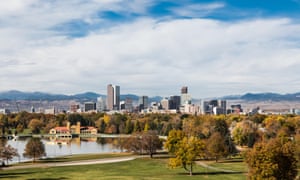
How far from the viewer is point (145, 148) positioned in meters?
80.9

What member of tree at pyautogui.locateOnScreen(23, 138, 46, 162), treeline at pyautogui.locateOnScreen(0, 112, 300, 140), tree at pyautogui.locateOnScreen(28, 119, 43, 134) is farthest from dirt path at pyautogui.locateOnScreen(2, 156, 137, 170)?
tree at pyautogui.locateOnScreen(28, 119, 43, 134)

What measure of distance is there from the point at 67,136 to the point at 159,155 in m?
75.0

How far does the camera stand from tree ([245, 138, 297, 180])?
37.6 meters

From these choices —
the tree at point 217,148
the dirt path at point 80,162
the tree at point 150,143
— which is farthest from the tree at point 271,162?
the tree at point 150,143

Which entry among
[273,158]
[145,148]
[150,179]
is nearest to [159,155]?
[145,148]

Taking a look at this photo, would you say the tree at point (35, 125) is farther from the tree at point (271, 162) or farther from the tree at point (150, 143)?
the tree at point (271, 162)

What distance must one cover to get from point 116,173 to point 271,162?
22.8 m

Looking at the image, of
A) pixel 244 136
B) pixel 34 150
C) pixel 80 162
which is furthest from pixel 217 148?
pixel 34 150

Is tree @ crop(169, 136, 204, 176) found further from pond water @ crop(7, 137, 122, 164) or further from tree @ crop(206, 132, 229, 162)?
pond water @ crop(7, 137, 122, 164)

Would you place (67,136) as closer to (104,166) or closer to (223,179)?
(104,166)

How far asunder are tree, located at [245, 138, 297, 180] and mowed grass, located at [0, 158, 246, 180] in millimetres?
11311

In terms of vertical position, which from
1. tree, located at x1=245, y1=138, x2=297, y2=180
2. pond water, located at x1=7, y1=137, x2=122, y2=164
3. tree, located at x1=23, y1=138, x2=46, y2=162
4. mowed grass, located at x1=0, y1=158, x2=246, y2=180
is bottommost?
pond water, located at x1=7, y1=137, x2=122, y2=164

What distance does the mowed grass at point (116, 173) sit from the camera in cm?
5119

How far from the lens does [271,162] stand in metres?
37.7
